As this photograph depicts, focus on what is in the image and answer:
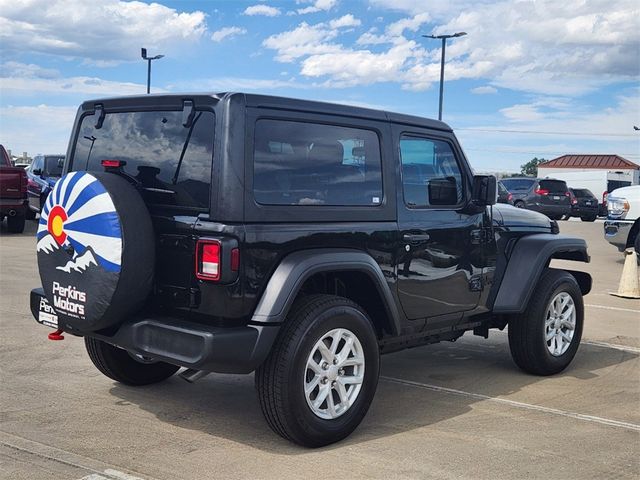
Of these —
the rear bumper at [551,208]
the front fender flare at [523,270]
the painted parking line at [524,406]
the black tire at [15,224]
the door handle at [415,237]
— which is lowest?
the painted parking line at [524,406]

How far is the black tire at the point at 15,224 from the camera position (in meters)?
16.8

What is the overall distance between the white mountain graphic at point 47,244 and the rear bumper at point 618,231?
36.2ft

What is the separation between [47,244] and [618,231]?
11.1 metres

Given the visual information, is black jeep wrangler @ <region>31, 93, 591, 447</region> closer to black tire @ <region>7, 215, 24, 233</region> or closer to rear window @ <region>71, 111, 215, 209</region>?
rear window @ <region>71, 111, 215, 209</region>

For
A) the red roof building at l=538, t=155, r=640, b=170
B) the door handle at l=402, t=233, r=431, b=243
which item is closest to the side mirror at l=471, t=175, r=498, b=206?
the door handle at l=402, t=233, r=431, b=243

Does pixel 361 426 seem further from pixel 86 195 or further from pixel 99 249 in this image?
pixel 86 195

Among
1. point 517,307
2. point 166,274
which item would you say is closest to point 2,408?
point 166,274

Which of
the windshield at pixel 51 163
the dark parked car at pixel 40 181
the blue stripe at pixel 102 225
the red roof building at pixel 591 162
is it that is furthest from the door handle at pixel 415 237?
the red roof building at pixel 591 162

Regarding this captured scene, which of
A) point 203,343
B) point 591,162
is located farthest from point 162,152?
point 591,162

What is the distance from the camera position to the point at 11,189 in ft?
52.6

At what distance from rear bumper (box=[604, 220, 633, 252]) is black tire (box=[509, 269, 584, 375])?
7.74 meters

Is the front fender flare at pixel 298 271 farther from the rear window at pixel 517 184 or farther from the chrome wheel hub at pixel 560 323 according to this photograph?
the rear window at pixel 517 184

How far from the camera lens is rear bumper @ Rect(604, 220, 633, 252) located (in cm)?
1320

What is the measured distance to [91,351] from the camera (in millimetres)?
5367
